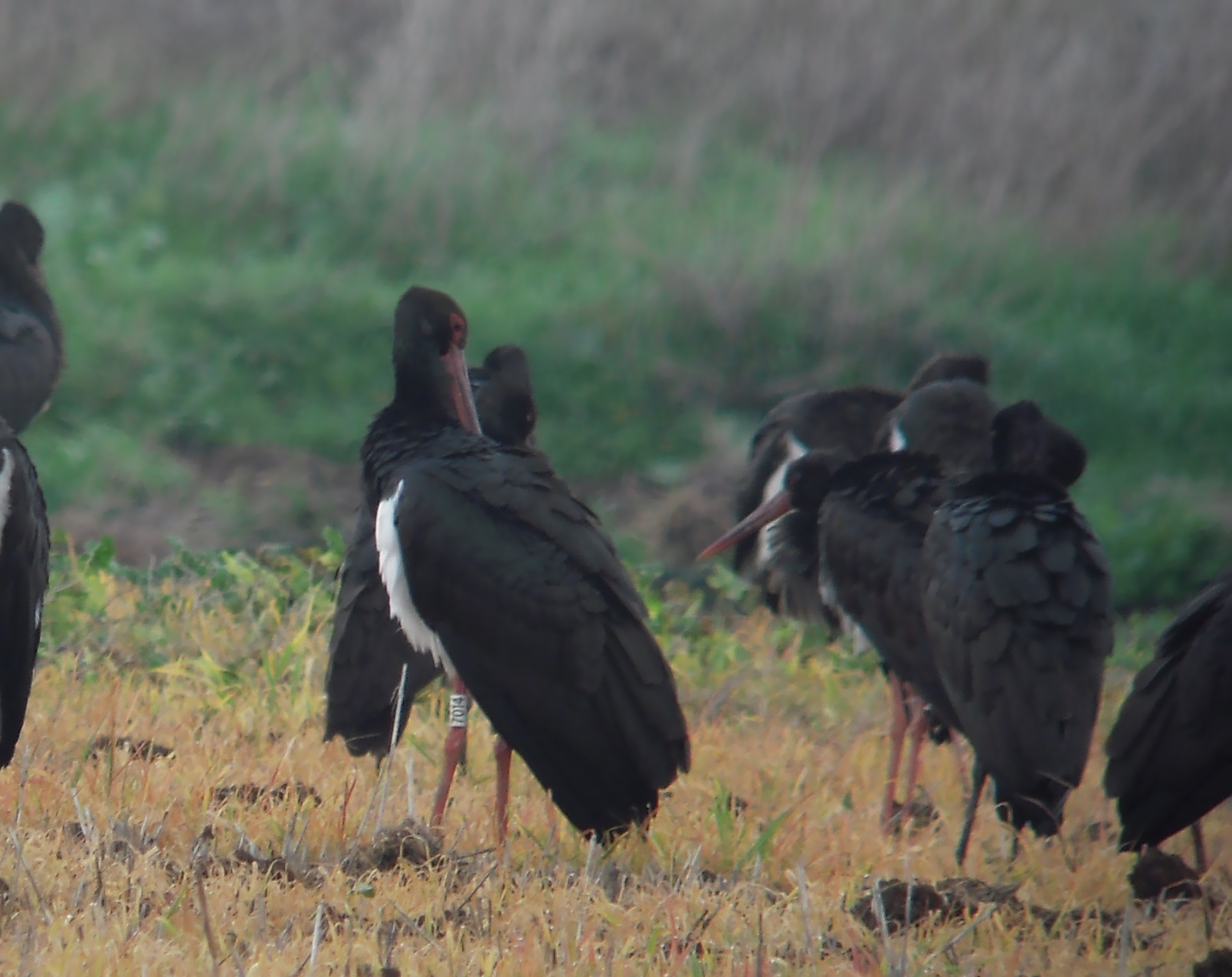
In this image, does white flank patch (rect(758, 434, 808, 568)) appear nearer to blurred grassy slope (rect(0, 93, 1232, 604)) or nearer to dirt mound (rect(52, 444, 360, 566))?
dirt mound (rect(52, 444, 360, 566))

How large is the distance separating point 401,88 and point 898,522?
9.10 meters

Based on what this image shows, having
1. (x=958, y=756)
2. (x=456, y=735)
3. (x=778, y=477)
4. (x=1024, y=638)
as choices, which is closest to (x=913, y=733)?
(x=958, y=756)

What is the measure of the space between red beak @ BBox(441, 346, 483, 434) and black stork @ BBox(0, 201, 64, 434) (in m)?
3.26

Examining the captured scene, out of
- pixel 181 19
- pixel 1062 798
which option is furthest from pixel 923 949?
pixel 181 19

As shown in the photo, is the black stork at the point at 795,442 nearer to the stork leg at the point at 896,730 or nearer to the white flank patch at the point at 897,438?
the white flank patch at the point at 897,438

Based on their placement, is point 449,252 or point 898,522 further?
point 449,252

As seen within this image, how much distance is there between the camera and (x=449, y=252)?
11727 millimetres

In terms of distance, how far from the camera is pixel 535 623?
394 centimetres

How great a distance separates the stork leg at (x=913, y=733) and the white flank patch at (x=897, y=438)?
1.03 meters

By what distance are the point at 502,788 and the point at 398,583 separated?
1.68 ft

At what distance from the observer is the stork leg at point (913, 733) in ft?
15.8

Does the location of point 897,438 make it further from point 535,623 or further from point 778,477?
point 535,623

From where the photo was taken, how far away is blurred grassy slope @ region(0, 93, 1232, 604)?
993cm

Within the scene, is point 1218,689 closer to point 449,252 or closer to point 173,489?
point 173,489
